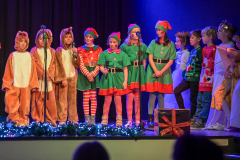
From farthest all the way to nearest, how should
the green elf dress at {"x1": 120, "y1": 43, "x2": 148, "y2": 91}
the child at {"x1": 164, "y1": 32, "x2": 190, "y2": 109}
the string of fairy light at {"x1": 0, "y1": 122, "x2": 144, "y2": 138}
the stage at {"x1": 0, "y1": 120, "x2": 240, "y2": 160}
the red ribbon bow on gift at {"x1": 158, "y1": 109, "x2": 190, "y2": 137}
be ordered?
the child at {"x1": 164, "y1": 32, "x2": 190, "y2": 109}, the green elf dress at {"x1": 120, "y1": 43, "x2": 148, "y2": 91}, the red ribbon bow on gift at {"x1": 158, "y1": 109, "x2": 190, "y2": 137}, the string of fairy light at {"x1": 0, "y1": 122, "x2": 144, "y2": 138}, the stage at {"x1": 0, "y1": 120, "x2": 240, "y2": 160}

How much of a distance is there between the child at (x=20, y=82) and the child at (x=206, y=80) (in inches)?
105

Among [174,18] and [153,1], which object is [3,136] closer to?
[174,18]

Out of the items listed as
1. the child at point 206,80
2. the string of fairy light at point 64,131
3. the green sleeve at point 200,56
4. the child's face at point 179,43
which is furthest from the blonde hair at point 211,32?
the string of fairy light at point 64,131

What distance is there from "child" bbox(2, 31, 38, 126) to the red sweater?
270cm

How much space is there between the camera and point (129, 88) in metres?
4.70

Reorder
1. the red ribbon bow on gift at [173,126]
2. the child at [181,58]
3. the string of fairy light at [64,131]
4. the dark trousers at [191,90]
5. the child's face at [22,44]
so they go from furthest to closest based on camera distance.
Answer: the child at [181,58] → the dark trousers at [191,90] → the child's face at [22,44] → the red ribbon bow on gift at [173,126] → the string of fairy light at [64,131]

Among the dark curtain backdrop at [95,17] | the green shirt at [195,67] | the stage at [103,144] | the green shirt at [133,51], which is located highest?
the dark curtain backdrop at [95,17]

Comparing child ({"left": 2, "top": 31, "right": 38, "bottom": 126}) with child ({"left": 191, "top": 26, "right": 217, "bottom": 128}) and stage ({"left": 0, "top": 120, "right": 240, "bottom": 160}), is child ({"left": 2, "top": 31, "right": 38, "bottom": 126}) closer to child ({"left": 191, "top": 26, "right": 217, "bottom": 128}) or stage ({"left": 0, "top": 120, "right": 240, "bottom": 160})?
stage ({"left": 0, "top": 120, "right": 240, "bottom": 160})

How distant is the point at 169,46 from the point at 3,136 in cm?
287

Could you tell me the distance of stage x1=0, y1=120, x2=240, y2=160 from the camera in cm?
328

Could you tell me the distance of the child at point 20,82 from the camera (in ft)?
14.3

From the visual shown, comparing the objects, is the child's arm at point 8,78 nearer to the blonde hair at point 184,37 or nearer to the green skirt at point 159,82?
the green skirt at point 159,82

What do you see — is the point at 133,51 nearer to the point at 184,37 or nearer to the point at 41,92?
the point at 184,37

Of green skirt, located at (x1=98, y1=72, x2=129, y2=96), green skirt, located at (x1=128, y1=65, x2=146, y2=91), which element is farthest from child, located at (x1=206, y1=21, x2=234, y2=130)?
green skirt, located at (x1=98, y1=72, x2=129, y2=96)
